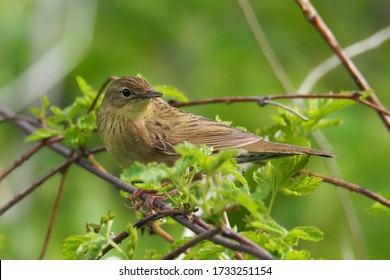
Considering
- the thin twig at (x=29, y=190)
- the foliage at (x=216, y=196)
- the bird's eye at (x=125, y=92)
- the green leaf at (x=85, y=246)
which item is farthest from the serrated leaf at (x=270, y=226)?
the bird's eye at (x=125, y=92)

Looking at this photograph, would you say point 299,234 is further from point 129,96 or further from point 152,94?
point 129,96

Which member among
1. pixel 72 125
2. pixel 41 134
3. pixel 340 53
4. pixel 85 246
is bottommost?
pixel 85 246

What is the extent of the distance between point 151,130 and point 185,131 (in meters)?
0.21

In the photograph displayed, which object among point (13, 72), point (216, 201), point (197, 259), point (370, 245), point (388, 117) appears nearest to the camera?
point (216, 201)

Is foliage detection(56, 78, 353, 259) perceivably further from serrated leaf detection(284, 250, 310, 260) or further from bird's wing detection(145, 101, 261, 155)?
bird's wing detection(145, 101, 261, 155)

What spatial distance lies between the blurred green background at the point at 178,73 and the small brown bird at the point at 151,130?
1061 mm

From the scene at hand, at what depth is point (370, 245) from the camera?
5.96m

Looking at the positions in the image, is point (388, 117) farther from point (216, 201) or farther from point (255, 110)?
point (255, 110)

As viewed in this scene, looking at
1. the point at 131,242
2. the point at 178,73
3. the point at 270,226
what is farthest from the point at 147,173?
the point at 178,73

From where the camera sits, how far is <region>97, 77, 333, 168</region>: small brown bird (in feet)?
13.9

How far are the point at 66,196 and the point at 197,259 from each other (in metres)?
4.33

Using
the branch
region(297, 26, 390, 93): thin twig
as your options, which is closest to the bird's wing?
region(297, 26, 390, 93): thin twig

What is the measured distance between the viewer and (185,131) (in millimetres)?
4539
